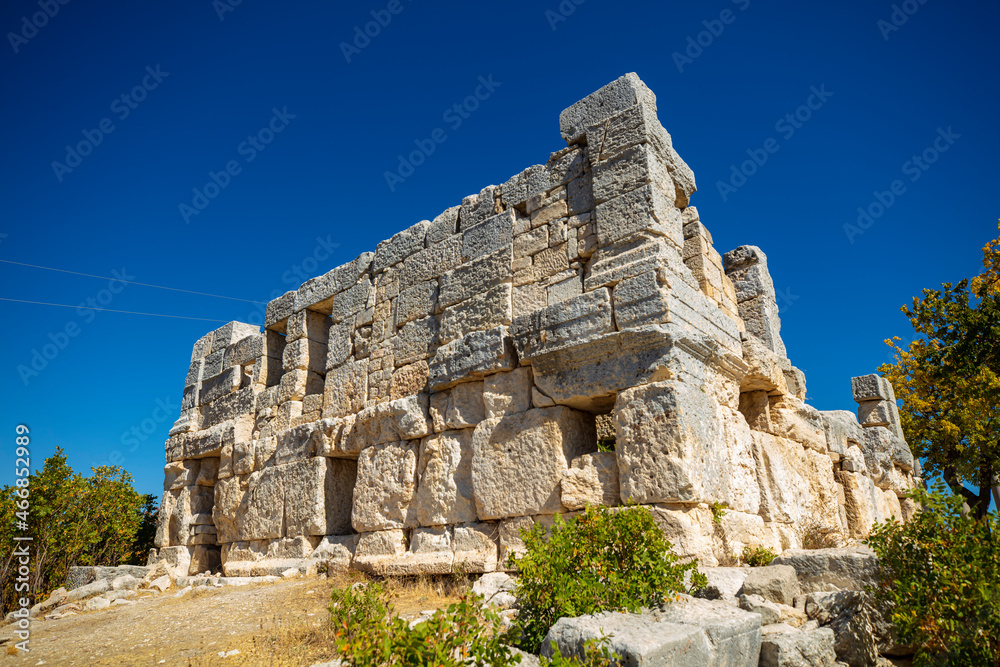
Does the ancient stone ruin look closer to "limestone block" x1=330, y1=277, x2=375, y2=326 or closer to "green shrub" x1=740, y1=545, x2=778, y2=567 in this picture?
"limestone block" x1=330, y1=277, x2=375, y2=326

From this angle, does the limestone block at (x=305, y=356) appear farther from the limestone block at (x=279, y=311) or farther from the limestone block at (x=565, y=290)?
the limestone block at (x=565, y=290)

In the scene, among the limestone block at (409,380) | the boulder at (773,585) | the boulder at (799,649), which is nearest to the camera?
the boulder at (799,649)

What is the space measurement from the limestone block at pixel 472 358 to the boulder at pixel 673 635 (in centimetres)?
296

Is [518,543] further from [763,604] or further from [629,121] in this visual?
[629,121]

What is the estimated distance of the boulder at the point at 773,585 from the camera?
377cm

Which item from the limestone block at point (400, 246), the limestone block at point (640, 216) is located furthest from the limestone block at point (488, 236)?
the limestone block at point (640, 216)

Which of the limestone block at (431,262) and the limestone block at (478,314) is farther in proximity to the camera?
the limestone block at (431,262)

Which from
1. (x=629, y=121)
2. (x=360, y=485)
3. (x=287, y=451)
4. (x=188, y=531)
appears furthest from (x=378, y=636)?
(x=188, y=531)

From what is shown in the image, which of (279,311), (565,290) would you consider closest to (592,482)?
(565,290)

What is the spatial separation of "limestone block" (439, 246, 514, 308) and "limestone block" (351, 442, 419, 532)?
1622mm

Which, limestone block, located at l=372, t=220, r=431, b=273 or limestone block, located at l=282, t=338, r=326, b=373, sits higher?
limestone block, located at l=372, t=220, r=431, b=273

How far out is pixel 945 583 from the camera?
2.80 meters

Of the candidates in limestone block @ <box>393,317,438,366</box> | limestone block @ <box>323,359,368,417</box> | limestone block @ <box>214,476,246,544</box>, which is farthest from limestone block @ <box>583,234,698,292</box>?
limestone block @ <box>214,476,246,544</box>

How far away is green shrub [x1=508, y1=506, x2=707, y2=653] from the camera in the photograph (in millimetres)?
3215
